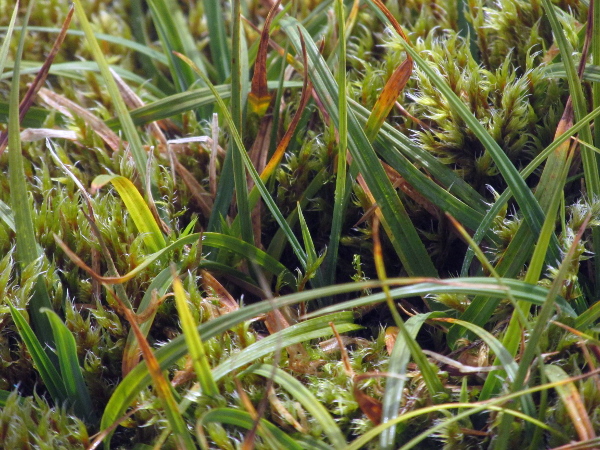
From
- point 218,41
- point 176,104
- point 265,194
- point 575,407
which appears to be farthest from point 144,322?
point 218,41

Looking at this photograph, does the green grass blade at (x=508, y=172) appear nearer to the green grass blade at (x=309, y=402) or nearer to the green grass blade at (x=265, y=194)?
the green grass blade at (x=265, y=194)

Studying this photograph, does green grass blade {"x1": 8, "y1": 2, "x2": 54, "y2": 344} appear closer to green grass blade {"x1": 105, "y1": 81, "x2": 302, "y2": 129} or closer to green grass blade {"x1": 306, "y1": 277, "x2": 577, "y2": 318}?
green grass blade {"x1": 105, "y1": 81, "x2": 302, "y2": 129}

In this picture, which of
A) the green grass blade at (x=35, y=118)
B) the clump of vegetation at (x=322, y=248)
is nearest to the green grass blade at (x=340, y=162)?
the clump of vegetation at (x=322, y=248)

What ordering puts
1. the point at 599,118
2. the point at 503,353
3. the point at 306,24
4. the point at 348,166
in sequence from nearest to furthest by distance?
the point at 503,353 < the point at 599,118 < the point at 348,166 < the point at 306,24

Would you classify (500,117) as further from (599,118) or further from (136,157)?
(136,157)

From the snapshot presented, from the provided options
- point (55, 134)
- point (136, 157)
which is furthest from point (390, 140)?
point (55, 134)

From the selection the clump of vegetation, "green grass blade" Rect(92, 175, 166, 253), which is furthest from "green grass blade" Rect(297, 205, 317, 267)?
"green grass blade" Rect(92, 175, 166, 253)

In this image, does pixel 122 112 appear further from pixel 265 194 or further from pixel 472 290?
pixel 472 290
